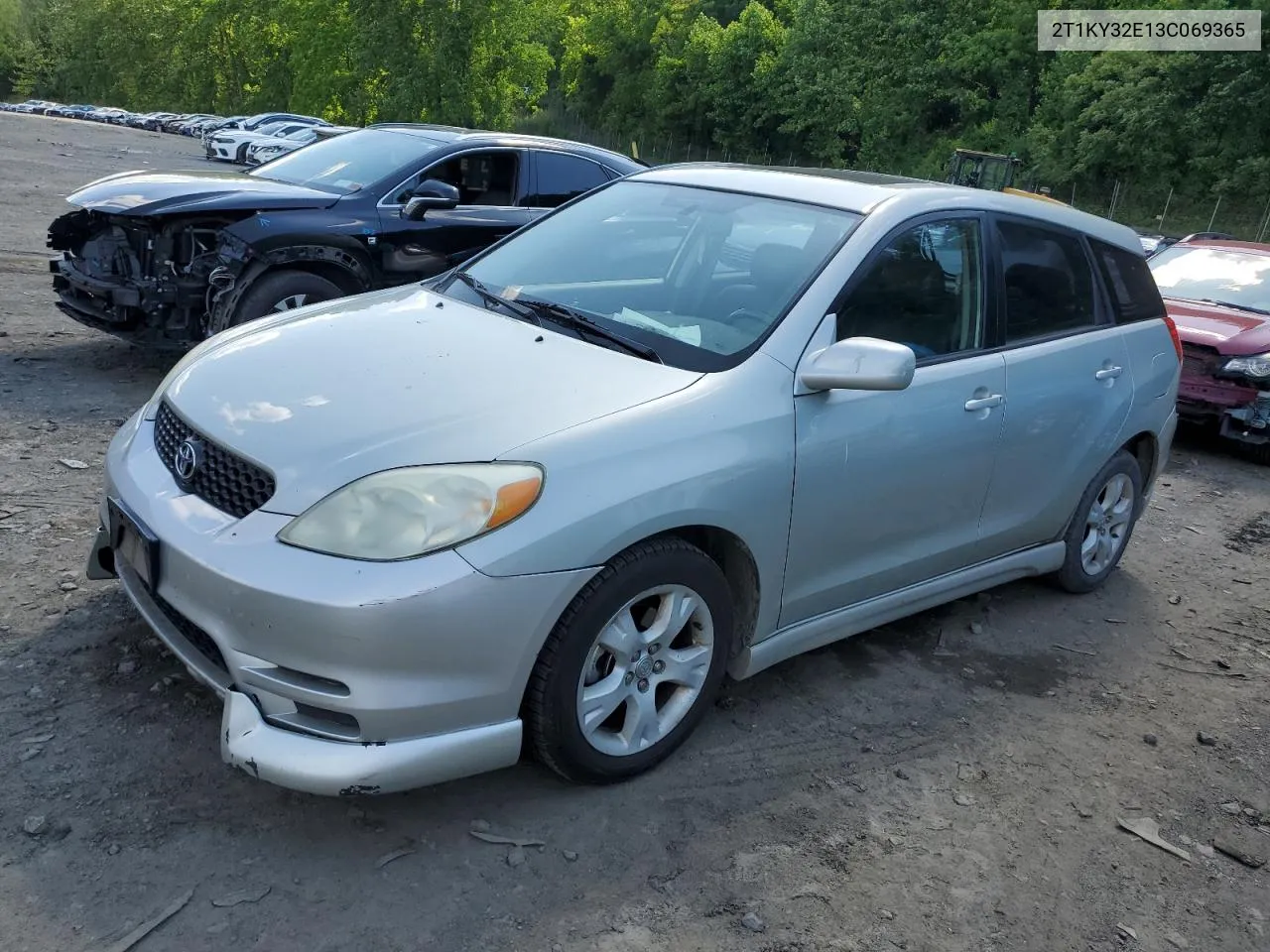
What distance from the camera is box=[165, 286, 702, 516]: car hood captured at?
282 cm

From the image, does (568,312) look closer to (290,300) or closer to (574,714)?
(574,714)

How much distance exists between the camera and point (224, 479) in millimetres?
2908

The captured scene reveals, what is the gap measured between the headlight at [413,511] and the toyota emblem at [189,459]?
46 centimetres

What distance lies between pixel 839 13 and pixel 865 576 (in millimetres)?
50470

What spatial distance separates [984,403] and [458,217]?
14.7 feet

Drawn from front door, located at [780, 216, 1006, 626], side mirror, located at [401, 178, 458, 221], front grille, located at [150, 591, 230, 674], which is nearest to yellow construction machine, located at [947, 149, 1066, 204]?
side mirror, located at [401, 178, 458, 221]

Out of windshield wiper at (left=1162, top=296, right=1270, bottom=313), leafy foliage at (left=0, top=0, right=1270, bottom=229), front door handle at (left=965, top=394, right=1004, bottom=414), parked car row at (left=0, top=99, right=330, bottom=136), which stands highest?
leafy foliage at (left=0, top=0, right=1270, bottom=229)

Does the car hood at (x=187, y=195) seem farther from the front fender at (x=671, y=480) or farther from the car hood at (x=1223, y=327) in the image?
the car hood at (x=1223, y=327)

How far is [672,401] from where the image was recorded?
10.2 feet

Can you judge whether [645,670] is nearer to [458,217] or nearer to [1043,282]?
[1043,282]

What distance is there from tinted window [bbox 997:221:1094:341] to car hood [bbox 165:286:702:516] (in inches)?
66.1

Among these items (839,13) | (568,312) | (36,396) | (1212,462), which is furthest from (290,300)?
(839,13)

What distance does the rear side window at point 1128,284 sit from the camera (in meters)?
4.80

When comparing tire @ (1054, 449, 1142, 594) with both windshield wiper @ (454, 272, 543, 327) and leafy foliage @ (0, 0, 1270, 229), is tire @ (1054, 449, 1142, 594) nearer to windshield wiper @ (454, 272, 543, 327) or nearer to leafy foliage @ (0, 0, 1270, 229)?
windshield wiper @ (454, 272, 543, 327)
